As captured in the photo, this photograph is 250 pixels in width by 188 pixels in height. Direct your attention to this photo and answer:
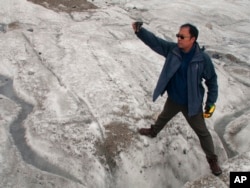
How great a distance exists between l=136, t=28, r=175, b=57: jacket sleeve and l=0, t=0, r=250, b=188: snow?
225cm

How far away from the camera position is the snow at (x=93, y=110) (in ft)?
22.5

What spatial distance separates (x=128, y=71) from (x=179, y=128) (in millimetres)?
2651

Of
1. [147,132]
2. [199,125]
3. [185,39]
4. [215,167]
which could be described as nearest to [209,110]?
[199,125]

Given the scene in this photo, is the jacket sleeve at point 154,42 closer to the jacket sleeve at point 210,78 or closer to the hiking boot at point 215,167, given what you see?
the jacket sleeve at point 210,78

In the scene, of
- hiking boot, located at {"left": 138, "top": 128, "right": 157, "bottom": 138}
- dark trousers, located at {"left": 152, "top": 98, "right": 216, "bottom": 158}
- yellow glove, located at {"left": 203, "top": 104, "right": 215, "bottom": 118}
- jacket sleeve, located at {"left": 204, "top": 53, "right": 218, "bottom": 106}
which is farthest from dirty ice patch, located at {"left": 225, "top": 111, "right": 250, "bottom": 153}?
jacket sleeve, located at {"left": 204, "top": 53, "right": 218, "bottom": 106}

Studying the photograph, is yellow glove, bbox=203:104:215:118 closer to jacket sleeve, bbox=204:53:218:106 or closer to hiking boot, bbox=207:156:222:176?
jacket sleeve, bbox=204:53:218:106

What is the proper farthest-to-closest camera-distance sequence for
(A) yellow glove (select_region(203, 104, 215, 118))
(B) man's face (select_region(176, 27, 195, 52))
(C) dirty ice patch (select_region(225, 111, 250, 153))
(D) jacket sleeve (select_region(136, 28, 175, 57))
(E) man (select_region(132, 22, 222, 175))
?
1. (C) dirty ice patch (select_region(225, 111, 250, 153))
2. (A) yellow glove (select_region(203, 104, 215, 118))
3. (D) jacket sleeve (select_region(136, 28, 175, 57))
4. (E) man (select_region(132, 22, 222, 175))
5. (B) man's face (select_region(176, 27, 195, 52))

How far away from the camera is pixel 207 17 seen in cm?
1723

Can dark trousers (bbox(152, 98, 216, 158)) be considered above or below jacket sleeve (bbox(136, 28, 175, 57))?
below

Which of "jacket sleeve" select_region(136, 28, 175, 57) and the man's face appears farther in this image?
"jacket sleeve" select_region(136, 28, 175, 57)

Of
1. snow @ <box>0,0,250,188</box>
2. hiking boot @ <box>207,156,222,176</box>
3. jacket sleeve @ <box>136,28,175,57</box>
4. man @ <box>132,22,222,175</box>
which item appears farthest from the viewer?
snow @ <box>0,0,250,188</box>

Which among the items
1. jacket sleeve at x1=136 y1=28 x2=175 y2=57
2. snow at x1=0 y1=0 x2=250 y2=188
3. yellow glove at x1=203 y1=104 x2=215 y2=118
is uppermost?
jacket sleeve at x1=136 y1=28 x2=175 y2=57

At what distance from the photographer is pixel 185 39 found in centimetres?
566

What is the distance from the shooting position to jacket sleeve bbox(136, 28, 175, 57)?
19.8ft
